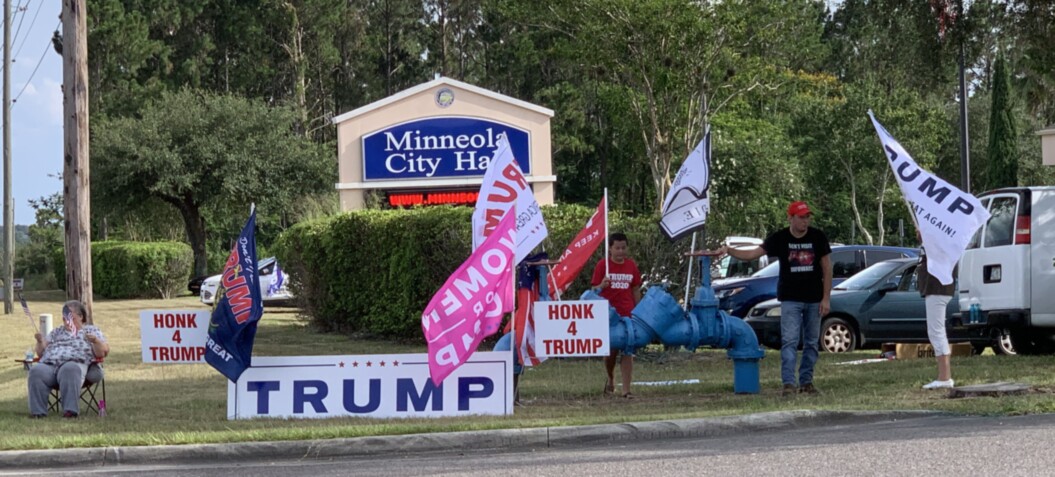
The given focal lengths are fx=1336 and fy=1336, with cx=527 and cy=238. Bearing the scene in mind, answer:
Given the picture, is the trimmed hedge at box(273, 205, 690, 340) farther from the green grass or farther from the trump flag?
the trump flag

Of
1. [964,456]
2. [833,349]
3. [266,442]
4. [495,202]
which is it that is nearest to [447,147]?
[833,349]

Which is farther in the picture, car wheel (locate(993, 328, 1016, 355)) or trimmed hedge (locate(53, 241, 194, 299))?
trimmed hedge (locate(53, 241, 194, 299))

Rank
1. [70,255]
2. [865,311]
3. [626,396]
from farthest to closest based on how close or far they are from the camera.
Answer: [865,311], [70,255], [626,396]

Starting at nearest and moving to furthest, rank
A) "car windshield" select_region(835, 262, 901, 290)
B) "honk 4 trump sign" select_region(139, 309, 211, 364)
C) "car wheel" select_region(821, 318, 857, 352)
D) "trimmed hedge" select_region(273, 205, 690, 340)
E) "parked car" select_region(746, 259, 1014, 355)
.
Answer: "honk 4 trump sign" select_region(139, 309, 211, 364) < "trimmed hedge" select_region(273, 205, 690, 340) < "parked car" select_region(746, 259, 1014, 355) < "car wheel" select_region(821, 318, 857, 352) < "car windshield" select_region(835, 262, 901, 290)

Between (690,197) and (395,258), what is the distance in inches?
294

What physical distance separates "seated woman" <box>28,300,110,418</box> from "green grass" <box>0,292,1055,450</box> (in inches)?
8.2

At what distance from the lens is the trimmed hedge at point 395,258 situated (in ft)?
56.2


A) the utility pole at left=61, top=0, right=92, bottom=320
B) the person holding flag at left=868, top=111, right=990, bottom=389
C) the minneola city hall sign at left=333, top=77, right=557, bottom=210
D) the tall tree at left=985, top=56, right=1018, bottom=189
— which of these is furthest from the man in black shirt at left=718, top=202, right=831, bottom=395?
the tall tree at left=985, top=56, right=1018, bottom=189

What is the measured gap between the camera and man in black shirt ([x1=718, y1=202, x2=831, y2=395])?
12.2 metres

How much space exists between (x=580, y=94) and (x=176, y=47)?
778 inches

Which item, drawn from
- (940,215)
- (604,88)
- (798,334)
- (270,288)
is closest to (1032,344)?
(940,215)

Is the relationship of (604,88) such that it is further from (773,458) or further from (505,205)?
(773,458)

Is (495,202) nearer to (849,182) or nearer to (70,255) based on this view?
(70,255)

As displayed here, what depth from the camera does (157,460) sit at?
9.88m
